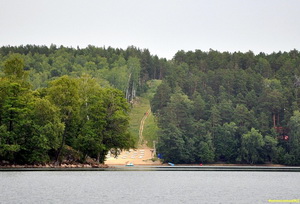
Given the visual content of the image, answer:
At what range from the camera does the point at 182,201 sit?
165 feet

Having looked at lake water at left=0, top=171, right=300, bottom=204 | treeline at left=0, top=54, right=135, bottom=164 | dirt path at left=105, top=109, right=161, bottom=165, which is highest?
treeline at left=0, top=54, right=135, bottom=164

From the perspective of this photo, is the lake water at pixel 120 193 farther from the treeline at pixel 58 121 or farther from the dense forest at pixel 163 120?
the dense forest at pixel 163 120

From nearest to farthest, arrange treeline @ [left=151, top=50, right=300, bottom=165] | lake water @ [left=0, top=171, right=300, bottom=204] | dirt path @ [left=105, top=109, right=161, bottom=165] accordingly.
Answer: lake water @ [left=0, top=171, right=300, bottom=204] < dirt path @ [left=105, top=109, right=161, bottom=165] < treeline @ [left=151, top=50, right=300, bottom=165]

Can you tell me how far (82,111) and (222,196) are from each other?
6019 cm

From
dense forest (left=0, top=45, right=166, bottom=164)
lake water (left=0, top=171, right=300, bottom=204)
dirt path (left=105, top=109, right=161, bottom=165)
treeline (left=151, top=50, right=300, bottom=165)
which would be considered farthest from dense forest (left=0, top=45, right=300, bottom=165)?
lake water (left=0, top=171, right=300, bottom=204)

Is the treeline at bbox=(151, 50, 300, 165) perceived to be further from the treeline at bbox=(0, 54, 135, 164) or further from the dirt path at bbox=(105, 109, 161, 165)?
the treeline at bbox=(0, 54, 135, 164)

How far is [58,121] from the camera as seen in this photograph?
3930 inches

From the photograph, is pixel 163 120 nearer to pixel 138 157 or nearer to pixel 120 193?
pixel 138 157

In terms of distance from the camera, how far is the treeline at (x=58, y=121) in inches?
3880

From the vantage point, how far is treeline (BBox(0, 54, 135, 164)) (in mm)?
98562

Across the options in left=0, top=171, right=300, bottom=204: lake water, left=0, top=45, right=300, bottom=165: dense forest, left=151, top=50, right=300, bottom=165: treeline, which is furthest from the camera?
left=151, top=50, right=300, bottom=165: treeline

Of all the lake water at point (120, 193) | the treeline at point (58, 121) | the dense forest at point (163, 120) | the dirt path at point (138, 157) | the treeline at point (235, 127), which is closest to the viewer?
the lake water at point (120, 193)

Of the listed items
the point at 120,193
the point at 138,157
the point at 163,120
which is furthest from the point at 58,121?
the point at 138,157

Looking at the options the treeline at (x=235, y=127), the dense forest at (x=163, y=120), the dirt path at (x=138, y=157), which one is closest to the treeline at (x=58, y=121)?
the dense forest at (x=163, y=120)
